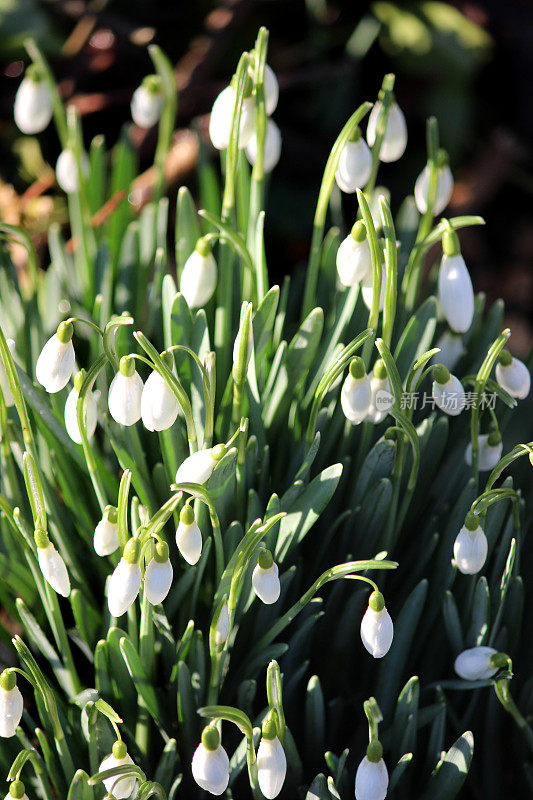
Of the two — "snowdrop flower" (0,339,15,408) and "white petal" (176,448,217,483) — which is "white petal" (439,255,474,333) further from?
"snowdrop flower" (0,339,15,408)

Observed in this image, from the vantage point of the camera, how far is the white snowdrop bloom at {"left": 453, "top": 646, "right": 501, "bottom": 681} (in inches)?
31.5

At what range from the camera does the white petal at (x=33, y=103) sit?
3.37 ft

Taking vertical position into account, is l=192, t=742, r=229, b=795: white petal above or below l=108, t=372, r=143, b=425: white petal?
below

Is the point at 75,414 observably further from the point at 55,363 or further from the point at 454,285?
the point at 454,285

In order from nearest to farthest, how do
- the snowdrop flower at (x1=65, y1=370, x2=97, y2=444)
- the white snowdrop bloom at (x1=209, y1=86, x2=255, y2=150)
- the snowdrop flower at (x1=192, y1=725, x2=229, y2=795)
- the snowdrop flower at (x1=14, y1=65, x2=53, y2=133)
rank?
the snowdrop flower at (x1=192, y1=725, x2=229, y2=795), the snowdrop flower at (x1=65, y1=370, x2=97, y2=444), the white snowdrop bloom at (x1=209, y1=86, x2=255, y2=150), the snowdrop flower at (x1=14, y1=65, x2=53, y2=133)

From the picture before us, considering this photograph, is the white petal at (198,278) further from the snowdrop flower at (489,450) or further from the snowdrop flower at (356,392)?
the snowdrop flower at (489,450)

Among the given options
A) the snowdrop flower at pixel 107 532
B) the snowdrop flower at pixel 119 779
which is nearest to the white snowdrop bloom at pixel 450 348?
the snowdrop flower at pixel 107 532

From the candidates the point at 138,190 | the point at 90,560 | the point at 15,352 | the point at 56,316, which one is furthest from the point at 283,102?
the point at 90,560

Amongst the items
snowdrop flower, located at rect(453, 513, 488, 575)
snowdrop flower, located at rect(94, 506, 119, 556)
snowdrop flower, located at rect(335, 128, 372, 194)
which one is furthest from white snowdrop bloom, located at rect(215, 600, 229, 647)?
snowdrop flower, located at rect(335, 128, 372, 194)

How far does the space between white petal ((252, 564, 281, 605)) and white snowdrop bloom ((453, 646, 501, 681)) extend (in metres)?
0.23

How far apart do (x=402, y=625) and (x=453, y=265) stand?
0.37 meters

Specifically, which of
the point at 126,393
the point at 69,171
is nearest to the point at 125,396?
the point at 126,393

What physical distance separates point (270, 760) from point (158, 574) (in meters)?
0.17

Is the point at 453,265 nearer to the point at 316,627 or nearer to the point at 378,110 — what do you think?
the point at 378,110
